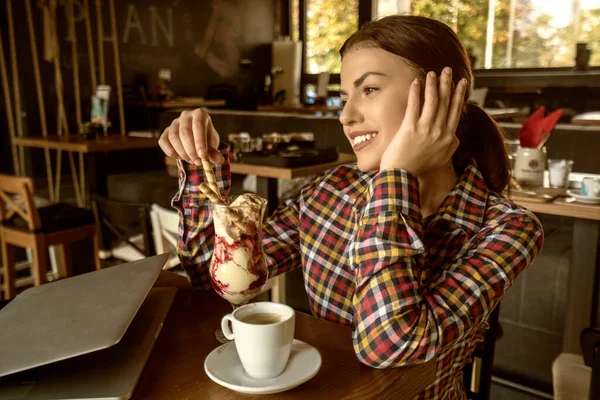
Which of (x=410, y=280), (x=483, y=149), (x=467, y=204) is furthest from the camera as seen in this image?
(x=483, y=149)

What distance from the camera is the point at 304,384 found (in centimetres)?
72

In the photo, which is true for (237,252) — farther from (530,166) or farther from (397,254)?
(530,166)

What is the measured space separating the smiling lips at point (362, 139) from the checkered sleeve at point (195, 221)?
11.5 inches

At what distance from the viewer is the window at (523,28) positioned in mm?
6219

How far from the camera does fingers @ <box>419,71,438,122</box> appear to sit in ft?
2.95

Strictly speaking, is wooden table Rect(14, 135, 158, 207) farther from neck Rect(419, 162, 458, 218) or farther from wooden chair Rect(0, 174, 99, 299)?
neck Rect(419, 162, 458, 218)

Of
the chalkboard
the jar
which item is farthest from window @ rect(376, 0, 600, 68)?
the jar

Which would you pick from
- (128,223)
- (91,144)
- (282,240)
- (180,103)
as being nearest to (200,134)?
(282,240)

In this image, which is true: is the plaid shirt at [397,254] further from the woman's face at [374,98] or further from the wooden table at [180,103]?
the wooden table at [180,103]

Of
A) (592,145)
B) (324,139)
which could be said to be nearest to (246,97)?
(324,139)

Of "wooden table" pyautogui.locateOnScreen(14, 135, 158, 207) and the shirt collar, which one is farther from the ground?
the shirt collar

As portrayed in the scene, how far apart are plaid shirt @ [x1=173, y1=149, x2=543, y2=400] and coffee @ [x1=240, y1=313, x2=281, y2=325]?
0.42 ft

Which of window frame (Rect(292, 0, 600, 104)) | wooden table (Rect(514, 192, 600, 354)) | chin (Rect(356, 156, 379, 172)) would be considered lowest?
wooden table (Rect(514, 192, 600, 354))

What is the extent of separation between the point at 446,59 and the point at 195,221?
596 millimetres
